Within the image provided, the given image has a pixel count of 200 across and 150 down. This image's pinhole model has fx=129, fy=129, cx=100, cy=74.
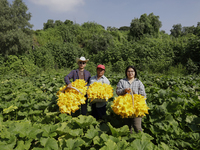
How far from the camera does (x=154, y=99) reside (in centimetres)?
389

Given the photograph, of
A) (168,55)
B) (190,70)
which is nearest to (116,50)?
(168,55)

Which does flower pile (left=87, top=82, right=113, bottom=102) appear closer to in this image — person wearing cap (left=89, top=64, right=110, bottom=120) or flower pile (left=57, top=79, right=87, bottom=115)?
flower pile (left=57, top=79, right=87, bottom=115)

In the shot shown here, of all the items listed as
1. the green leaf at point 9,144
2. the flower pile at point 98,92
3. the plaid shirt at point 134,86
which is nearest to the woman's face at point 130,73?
the plaid shirt at point 134,86

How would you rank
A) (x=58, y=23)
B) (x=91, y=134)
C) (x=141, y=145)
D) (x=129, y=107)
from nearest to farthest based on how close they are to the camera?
(x=141, y=145)
(x=129, y=107)
(x=91, y=134)
(x=58, y=23)

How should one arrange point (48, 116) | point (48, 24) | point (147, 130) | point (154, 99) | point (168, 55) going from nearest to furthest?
point (48, 116) → point (147, 130) → point (154, 99) → point (168, 55) → point (48, 24)

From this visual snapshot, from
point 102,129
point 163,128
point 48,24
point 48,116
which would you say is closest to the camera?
point 102,129

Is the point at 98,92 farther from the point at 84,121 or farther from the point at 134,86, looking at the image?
the point at 134,86

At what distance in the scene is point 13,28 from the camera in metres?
12.4

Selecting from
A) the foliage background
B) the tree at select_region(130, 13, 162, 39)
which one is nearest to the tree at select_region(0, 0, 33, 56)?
the foliage background

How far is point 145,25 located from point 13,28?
692 inches

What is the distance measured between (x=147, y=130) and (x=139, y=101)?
4.46 ft

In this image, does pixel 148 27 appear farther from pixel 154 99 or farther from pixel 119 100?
pixel 119 100

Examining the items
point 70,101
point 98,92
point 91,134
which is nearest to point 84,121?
point 91,134

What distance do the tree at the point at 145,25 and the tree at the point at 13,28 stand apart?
15.0m
